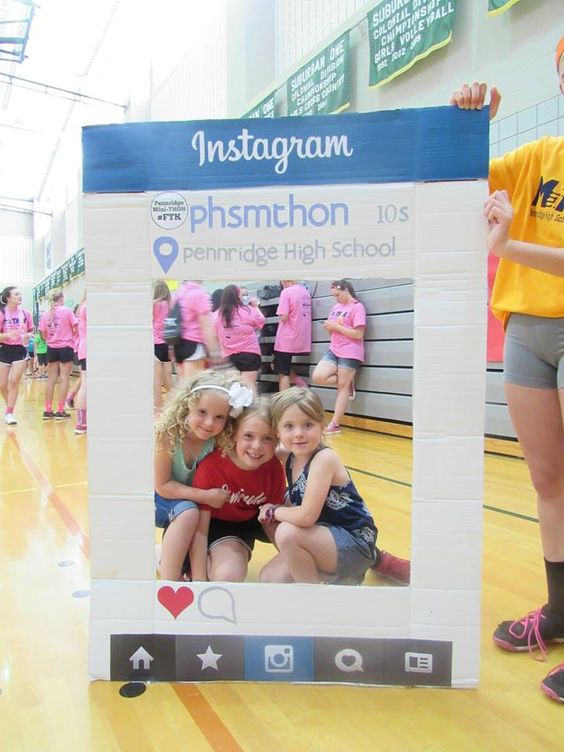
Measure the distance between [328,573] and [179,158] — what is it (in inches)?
36.6

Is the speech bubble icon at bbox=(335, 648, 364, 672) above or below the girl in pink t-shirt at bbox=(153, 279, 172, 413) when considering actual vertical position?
below

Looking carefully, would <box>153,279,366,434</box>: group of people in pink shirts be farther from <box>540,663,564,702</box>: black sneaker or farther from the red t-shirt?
<box>540,663,564,702</box>: black sneaker

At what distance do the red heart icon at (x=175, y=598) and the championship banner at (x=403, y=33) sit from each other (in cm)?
381

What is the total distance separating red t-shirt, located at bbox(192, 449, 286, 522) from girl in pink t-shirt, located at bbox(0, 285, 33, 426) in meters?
3.83

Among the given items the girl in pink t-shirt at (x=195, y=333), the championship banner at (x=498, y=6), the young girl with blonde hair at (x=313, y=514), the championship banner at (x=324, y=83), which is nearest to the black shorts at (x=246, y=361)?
the girl in pink t-shirt at (x=195, y=333)

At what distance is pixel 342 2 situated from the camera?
4.96 metres

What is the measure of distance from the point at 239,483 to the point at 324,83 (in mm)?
4516

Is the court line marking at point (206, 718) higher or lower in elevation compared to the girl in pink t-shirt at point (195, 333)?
lower

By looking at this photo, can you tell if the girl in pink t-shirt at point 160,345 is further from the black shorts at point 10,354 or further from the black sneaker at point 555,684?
the black shorts at point 10,354

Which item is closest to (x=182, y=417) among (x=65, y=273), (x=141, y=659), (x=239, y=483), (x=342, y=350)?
(x=239, y=483)

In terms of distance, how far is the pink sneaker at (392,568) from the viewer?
1.44 metres

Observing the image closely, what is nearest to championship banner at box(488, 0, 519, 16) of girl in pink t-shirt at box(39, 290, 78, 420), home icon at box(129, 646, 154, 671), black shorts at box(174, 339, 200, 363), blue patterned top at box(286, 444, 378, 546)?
black shorts at box(174, 339, 200, 363)

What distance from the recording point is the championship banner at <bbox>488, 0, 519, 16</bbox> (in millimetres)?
3213

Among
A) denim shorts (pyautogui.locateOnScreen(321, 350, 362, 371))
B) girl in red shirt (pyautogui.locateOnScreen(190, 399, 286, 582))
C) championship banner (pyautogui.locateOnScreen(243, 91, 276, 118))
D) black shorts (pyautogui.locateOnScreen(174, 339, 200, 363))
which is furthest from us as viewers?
championship banner (pyautogui.locateOnScreen(243, 91, 276, 118))
